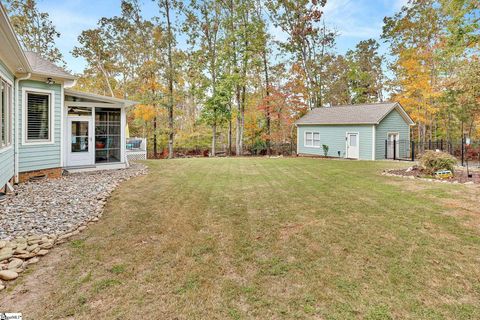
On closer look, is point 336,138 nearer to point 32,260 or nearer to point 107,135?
point 107,135

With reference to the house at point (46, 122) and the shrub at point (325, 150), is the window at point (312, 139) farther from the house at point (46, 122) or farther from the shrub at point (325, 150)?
the house at point (46, 122)

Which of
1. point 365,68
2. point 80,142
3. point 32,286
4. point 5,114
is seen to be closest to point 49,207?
point 5,114

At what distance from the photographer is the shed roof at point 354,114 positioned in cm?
1608

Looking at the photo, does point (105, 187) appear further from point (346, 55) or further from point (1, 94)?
point (346, 55)

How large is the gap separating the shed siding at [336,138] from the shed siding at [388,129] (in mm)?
507

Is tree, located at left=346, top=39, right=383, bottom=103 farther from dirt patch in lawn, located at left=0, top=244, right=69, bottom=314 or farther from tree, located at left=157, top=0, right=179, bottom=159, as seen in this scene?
dirt patch in lawn, located at left=0, top=244, right=69, bottom=314

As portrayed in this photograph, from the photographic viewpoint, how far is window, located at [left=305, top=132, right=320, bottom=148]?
1932 cm

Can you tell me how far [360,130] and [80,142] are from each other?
14723mm

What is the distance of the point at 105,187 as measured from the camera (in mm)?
6621

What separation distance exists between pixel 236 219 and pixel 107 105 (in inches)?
295

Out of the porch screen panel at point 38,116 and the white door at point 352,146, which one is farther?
the white door at point 352,146

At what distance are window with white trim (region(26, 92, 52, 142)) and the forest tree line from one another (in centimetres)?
1207

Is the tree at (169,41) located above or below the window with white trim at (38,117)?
above

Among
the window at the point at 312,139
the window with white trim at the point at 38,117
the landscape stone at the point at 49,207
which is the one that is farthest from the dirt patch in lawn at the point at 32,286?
the window at the point at 312,139
